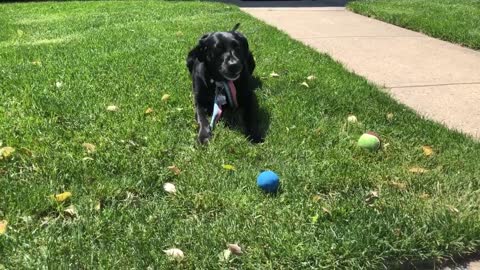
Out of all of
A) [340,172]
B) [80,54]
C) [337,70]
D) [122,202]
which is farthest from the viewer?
[80,54]

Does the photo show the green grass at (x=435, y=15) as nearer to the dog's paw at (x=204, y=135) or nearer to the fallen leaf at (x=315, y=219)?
the dog's paw at (x=204, y=135)

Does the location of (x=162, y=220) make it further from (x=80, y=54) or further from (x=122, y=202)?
(x=80, y=54)

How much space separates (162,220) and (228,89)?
5.04 ft

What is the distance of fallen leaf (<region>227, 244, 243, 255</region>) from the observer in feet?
7.73

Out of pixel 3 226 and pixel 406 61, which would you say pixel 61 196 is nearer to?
pixel 3 226

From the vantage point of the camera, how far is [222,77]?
153 inches

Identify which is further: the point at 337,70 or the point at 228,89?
the point at 337,70

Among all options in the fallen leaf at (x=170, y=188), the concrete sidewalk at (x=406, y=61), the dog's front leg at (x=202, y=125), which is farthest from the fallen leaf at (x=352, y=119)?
the fallen leaf at (x=170, y=188)

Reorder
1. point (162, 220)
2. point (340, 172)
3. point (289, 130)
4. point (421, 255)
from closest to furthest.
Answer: point (421, 255), point (162, 220), point (340, 172), point (289, 130)

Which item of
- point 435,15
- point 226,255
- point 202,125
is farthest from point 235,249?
point 435,15

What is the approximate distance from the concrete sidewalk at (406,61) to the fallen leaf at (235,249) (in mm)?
2305

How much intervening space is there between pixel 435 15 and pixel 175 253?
7.77m

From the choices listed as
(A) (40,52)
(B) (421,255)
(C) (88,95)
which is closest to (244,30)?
(A) (40,52)

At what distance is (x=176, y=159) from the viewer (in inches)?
129
